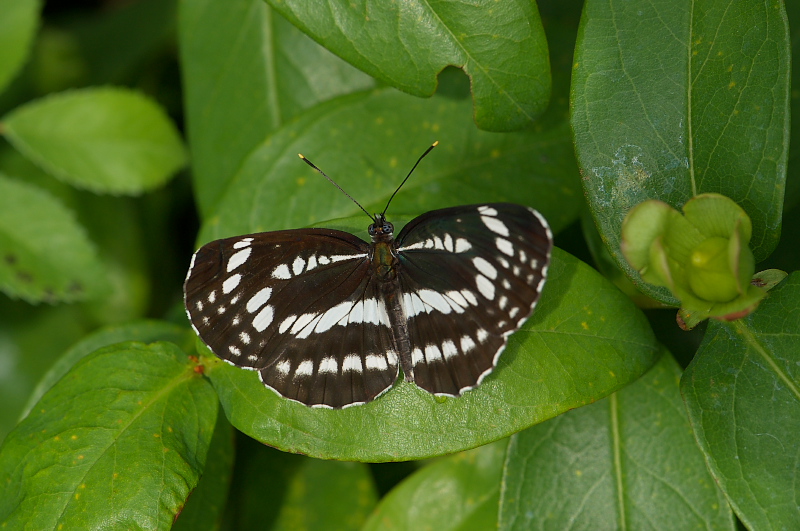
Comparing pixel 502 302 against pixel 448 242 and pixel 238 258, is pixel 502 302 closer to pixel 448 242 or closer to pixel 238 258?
pixel 448 242

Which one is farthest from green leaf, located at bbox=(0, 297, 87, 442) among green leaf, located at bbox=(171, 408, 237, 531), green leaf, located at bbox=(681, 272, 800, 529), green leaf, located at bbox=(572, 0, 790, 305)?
green leaf, located at bbox=(681, 272, 800, 529)

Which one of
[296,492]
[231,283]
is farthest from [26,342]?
[231,283]

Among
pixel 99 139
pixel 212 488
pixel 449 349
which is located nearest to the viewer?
Answer: pixel 449 349

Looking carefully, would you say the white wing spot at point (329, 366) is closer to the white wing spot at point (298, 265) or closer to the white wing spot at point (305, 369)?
the white wing spot at point (305, 369)

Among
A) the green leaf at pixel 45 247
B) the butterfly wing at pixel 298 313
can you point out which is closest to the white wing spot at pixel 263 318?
the butterfly wing at pixel 298 313

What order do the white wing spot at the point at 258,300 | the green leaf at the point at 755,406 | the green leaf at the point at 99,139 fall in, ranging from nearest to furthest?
the green leaf at the point at 755,406
the white wing spot at the point at 258,300
the green leaf at the point at 99,139

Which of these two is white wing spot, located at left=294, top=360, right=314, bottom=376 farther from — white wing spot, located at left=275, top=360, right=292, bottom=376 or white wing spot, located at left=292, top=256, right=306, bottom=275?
white wing spot, located at left=292, top=256, right=306, bottom=275
